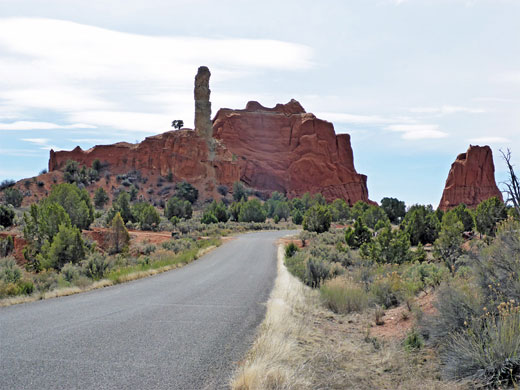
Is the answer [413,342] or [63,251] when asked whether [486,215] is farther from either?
[413,342]

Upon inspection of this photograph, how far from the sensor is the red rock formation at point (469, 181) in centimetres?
11425

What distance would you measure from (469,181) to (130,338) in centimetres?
12294

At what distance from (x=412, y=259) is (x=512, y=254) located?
50.7 ft

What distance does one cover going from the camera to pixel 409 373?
6.18 meters

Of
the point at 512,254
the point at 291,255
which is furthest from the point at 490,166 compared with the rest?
the point at 512,254

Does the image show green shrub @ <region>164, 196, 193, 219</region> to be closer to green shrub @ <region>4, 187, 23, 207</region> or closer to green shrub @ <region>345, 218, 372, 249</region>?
green shrub @ <region>4, 187, 23, 207</region>

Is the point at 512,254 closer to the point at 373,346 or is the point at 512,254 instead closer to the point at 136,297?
the point at 373,346

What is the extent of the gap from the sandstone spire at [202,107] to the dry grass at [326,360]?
99.4 meters

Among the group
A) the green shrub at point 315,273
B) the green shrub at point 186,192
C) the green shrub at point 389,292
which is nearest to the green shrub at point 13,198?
the green shrub at point 186,192

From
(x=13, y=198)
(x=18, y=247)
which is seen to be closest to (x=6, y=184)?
(x=13, y=198)

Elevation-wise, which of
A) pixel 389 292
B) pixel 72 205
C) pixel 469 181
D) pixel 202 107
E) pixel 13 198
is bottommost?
pixel 389 292

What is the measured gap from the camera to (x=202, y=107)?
352 feet

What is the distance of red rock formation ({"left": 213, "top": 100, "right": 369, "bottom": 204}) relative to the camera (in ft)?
381

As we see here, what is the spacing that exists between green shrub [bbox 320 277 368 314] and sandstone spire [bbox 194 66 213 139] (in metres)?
96.7
